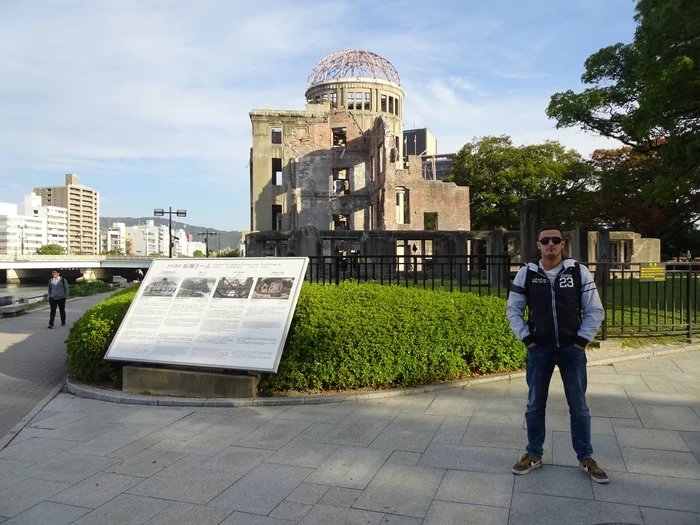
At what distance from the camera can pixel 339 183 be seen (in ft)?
164

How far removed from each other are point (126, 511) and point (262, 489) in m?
0.99

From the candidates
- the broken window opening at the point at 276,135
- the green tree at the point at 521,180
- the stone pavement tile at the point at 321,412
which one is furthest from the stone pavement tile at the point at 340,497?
the broken window opening at the point at 276,135

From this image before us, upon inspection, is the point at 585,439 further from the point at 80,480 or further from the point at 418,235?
the point at 418,235

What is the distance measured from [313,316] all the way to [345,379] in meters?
0.93

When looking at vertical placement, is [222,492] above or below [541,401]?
below

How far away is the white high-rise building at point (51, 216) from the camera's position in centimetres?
17000

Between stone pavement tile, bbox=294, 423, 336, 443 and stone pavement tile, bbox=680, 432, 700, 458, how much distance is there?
3.38 metres

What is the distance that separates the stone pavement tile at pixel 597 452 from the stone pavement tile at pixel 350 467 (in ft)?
4.99

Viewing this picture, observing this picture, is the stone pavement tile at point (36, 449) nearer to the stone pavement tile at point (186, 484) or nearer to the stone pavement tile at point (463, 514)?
the stone pavement tile at point (186, 484)

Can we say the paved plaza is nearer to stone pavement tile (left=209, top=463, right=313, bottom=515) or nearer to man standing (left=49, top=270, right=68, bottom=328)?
stone pavement tile (left=209, top=463, right=313, bottom=515)

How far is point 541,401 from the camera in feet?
14.3

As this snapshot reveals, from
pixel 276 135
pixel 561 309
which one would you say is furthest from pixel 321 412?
pixel 276 135

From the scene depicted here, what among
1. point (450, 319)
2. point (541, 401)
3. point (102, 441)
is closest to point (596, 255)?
point (450, 319)

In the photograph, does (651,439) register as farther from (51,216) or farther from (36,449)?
(51,216)
